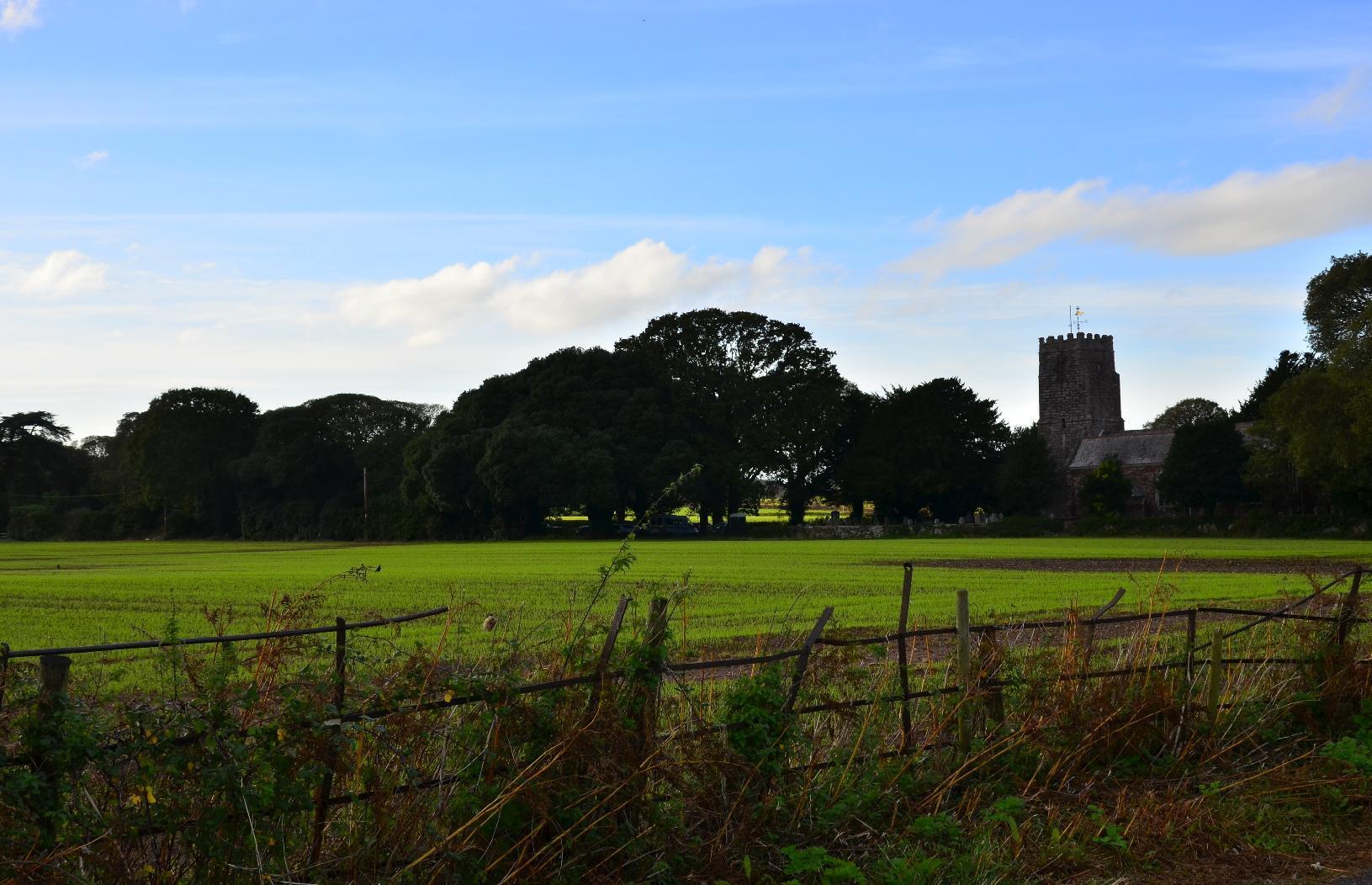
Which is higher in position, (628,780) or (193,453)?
(193,453)

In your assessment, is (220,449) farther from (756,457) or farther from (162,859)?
→ (162,859)

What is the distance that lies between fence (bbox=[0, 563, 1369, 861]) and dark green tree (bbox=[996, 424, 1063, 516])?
2871 inches

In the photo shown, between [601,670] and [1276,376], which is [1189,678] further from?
[1276,376]

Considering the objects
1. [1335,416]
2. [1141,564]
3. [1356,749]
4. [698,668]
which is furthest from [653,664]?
[1335,416]

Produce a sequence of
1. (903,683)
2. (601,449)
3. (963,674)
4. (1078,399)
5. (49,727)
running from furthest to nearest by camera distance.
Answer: (1078,399) → (601,449) → (963,674) → (903,683) → (49,727)

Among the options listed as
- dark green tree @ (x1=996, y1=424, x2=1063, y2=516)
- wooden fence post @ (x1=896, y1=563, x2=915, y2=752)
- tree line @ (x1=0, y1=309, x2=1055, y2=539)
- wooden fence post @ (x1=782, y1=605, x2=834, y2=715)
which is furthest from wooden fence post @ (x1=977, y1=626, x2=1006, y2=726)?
dark green tree @ (x1=996, y1=424, x2=1063, y2=516)

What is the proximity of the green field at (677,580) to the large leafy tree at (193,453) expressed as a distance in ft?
114

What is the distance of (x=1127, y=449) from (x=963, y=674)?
95713mm

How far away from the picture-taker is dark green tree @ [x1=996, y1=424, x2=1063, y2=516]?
8081 cm

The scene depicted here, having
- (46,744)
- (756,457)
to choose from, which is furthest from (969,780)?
(756,457)

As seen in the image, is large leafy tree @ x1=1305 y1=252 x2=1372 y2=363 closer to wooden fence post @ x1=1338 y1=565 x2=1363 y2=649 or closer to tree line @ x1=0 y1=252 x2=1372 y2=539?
tree line @ x1=0 y1=252 x2=1372 y2=539

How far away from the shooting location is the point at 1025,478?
81.1 m

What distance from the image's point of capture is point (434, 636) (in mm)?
17469

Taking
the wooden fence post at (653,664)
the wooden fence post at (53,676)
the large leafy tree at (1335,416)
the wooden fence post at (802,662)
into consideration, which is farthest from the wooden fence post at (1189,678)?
the large leafy tree at (1335,416)
